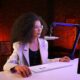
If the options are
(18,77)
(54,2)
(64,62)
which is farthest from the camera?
(54,2)

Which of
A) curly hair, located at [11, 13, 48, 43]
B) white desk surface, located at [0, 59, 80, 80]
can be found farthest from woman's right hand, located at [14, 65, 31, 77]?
curly hair, located at [11, 13, 48, 43]

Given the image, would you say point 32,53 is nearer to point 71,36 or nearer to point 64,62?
point 64,62

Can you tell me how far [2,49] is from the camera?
4.15m

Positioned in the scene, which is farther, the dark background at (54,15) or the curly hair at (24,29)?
the dark background at (54,15)

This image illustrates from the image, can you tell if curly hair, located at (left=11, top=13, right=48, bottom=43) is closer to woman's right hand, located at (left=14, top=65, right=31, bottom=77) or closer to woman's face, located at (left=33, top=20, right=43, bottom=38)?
woman's face, located at (left=33, top=20, right=43, bottom=38)

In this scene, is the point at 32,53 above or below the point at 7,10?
below

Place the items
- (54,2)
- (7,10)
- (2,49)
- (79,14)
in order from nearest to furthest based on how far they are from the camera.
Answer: (2,49) < (79,14) < (54,2) < (7,10)

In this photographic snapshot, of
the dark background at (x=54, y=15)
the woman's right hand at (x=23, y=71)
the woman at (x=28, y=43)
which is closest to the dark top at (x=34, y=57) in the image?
the woman at (x=28, y=43)

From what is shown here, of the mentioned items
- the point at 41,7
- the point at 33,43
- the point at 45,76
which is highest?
the point at 41,7

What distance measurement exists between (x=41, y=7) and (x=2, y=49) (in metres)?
2.56

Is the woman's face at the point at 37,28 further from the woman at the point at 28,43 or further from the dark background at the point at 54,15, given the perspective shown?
the dark background at the point at 54,15

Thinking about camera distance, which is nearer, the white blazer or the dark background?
the white blazer

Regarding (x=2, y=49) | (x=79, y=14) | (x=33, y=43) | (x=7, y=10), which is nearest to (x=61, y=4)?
(x=79, y=14)

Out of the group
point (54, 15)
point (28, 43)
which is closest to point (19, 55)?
point (28, 43)
